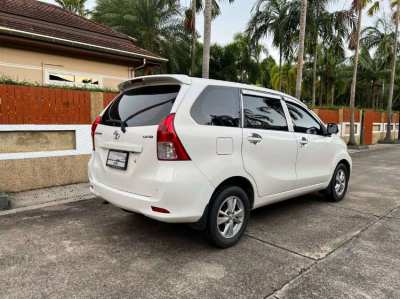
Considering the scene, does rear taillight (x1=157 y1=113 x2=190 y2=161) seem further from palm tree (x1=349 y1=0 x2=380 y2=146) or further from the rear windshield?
palm tree (x1=349 y1=0 x2=380 y2=146)

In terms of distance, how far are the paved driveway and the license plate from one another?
3.06ft

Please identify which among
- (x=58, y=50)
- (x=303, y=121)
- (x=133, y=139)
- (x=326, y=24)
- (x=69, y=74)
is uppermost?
(x=326, y=24)

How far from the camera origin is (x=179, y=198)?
2809 millimetres

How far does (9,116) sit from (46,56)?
4.33 m

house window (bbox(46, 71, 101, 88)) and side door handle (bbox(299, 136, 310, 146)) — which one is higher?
house window (bbox(46, 71, 101, 88))

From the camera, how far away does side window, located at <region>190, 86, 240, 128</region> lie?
121 inches

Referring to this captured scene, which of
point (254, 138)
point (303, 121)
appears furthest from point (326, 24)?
point (254, 138)

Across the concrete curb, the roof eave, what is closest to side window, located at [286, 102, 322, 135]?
the concrete curb

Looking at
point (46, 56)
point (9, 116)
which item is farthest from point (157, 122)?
point (46, 56)

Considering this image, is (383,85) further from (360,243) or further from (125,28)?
(360,243)

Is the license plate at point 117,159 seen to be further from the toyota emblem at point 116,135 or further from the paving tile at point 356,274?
the paving tile at point 356,274

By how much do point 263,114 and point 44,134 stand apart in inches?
165

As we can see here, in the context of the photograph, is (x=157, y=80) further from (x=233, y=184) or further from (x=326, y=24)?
(x=326, y=24)

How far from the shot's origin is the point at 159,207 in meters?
2.82
